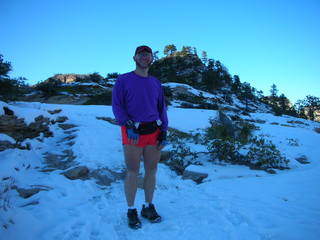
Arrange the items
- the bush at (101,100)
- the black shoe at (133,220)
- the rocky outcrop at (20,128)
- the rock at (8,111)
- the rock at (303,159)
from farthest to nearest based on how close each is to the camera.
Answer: the bush at (101,100)
the rock at (8,111)
the rock at (303,159)
the rocky outcrop at (20,128)
the black shoe at (133,220)

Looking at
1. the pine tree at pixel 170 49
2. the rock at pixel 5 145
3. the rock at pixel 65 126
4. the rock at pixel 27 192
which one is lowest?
the rock at pixel 27 192

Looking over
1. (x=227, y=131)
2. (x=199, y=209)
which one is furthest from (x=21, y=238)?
(x=227, y=131)

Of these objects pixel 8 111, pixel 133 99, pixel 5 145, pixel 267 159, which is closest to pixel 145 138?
pixel 133 99

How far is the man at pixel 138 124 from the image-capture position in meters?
2.58

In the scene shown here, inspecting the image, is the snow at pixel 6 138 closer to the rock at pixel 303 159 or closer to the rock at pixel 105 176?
the rock at pixel 105 176

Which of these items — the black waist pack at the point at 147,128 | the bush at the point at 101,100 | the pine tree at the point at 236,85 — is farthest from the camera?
the pine tree at the point at 236,85

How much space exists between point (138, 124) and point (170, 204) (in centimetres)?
134

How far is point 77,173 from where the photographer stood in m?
4.32

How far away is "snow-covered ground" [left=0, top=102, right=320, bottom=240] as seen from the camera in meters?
2.30

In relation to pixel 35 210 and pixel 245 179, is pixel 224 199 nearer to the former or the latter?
pixel 245 179

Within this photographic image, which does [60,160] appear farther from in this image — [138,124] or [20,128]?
[138,124]

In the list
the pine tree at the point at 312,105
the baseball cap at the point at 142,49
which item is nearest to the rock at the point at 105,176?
the baseball cap at the point at 142,49

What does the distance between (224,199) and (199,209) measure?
51 centimetres

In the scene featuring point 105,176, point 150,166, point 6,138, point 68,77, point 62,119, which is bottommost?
point 105,176
